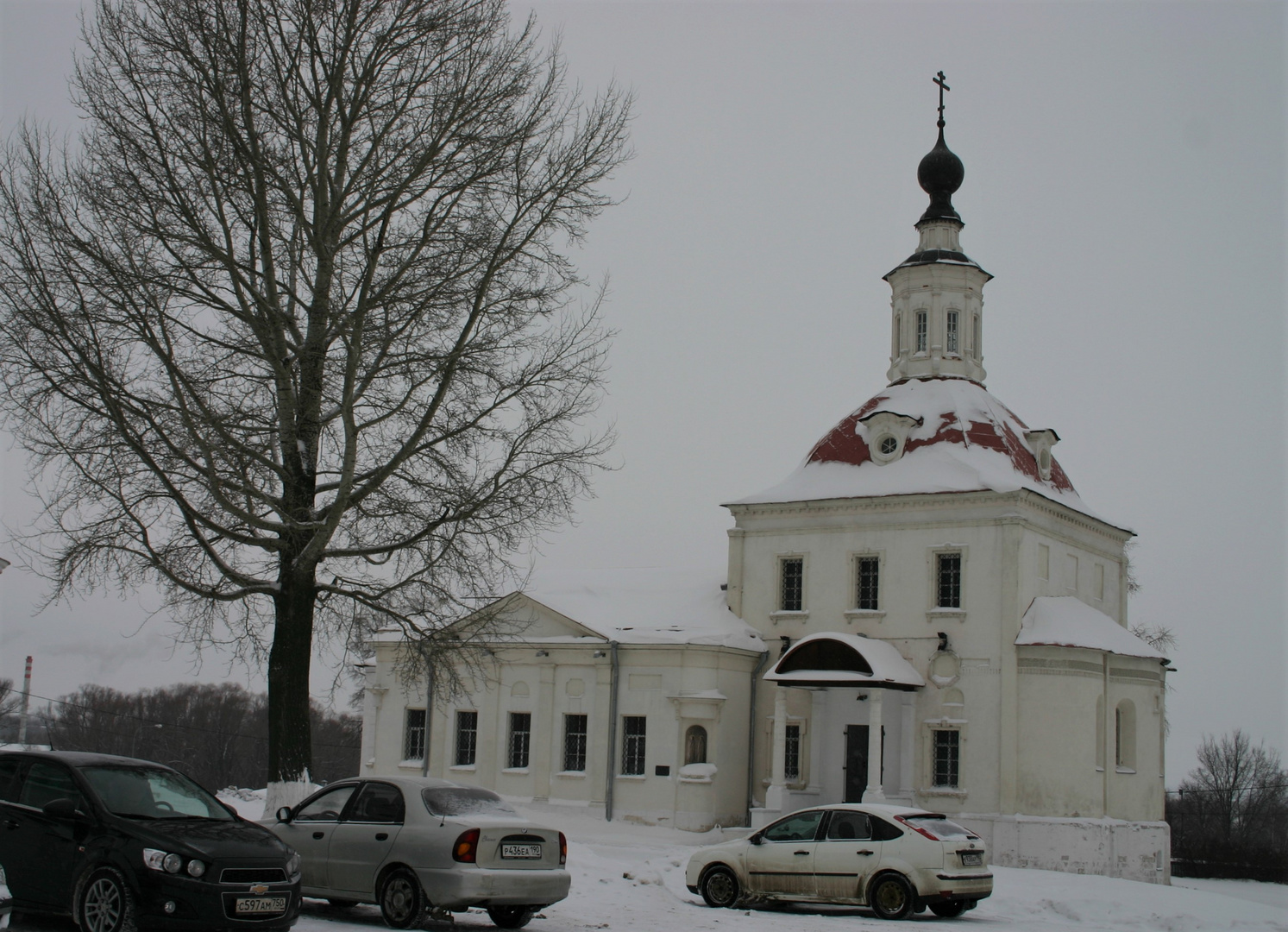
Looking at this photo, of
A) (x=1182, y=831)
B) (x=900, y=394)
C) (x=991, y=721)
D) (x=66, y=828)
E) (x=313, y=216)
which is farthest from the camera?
(x=1182, y=831)

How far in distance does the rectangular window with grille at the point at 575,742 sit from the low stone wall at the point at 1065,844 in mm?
8784

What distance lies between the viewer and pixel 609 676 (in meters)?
30.8

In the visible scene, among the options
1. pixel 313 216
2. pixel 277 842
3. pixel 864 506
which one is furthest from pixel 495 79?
pixel 864 506

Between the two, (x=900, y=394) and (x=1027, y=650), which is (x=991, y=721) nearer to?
(x=1027, y=650)

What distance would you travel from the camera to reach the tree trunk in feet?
53.5

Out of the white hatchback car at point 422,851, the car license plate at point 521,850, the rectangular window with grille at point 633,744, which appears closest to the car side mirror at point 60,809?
the white hatchback car at point 422,851

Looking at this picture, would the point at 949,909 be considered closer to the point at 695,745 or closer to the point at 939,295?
the point at 695,745

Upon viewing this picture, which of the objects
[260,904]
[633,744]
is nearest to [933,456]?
[633,744]

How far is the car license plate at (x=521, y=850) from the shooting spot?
479 inches

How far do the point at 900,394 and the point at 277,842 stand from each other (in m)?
24.3

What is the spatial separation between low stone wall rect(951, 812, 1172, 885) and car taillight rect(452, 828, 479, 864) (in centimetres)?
1767

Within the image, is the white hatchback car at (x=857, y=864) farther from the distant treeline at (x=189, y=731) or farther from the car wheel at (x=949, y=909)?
the distant treeline at (x=189, y=731)

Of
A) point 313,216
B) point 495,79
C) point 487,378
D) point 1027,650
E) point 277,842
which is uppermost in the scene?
point 495,79

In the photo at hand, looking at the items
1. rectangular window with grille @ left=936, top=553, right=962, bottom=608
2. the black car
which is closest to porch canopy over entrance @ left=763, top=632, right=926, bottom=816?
rectangular window with grille @ left=936, top=553, right=962, bottom=608
